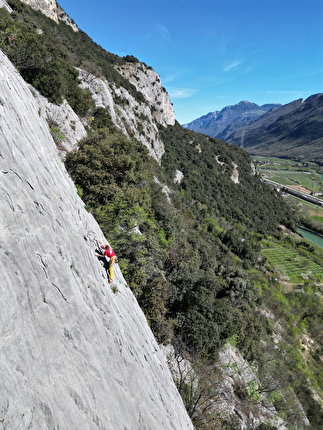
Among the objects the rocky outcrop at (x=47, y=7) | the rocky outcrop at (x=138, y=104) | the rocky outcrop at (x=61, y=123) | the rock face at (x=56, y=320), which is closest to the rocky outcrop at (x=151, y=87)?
the rocky outcrop at (x=138, y=104)

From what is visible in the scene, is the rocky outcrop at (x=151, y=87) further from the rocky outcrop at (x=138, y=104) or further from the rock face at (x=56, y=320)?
the rock face at (x=56, y=320)

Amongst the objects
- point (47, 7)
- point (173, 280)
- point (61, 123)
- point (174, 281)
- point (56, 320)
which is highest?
point (47, 7)

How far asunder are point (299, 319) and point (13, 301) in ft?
199

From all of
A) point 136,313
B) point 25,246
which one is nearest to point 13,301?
point 25,246

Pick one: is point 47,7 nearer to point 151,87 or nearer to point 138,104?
point 138,104

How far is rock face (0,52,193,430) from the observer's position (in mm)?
5543

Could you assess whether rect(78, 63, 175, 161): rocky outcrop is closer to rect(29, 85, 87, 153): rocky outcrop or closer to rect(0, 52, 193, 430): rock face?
rect(29, 85, 87, 153): rocky outcrop

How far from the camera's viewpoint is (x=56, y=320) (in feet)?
22.2

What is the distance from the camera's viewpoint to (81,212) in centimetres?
1120

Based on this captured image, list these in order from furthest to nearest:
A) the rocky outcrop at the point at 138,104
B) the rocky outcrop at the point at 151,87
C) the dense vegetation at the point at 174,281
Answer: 1. the rocky outcrop at the point at 151,87
2. the rocky outcrop at the point at 138,104
3. the dense vegetation at the point at 174,281

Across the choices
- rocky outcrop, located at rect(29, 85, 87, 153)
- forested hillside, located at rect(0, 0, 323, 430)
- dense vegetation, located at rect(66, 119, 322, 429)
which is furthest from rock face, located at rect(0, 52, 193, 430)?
rocky outcrop, located at rect(29, 85, 87, 153)

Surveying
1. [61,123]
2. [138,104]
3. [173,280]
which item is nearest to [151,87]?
[138,104]

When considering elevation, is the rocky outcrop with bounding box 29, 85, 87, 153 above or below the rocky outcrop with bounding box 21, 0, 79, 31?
below

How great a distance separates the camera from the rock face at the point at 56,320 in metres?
5.54
